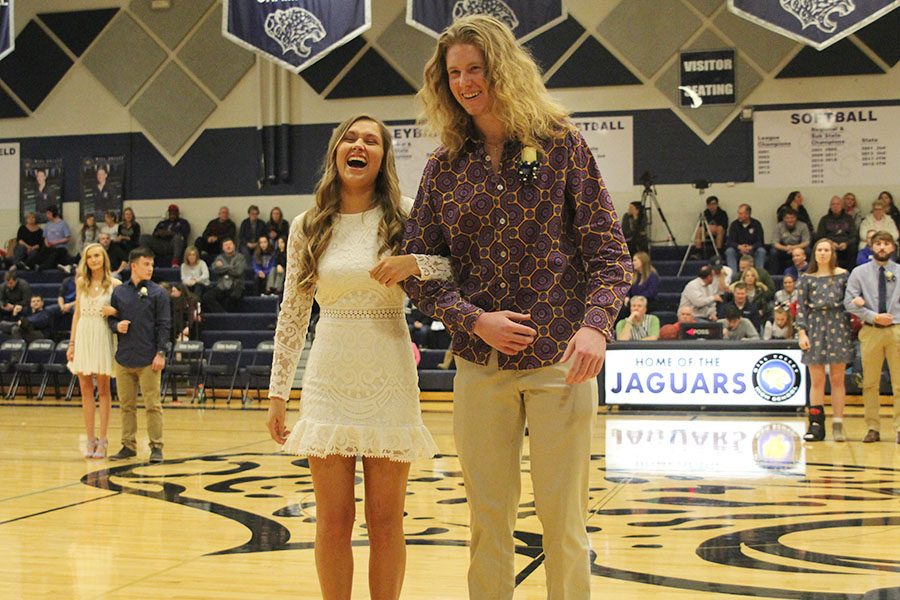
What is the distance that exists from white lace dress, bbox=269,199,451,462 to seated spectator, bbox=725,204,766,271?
13.3 metres

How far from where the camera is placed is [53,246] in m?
19.1

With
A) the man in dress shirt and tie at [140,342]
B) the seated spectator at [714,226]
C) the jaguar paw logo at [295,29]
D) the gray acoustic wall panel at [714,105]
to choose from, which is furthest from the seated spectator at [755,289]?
the man in dress shirt and tie at [140,342]

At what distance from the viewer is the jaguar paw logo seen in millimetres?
12867

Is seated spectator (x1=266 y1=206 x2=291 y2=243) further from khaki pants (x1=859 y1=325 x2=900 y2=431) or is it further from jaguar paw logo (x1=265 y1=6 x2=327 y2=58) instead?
khaki pants (x1=859 y1=325 x2=900 y2=431)

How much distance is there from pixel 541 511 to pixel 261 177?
16938mm

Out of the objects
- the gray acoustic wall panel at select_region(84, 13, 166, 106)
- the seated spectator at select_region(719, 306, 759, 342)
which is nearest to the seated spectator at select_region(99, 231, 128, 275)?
the gray acoustic wall panel at select_region(84, 13, 166, 106)

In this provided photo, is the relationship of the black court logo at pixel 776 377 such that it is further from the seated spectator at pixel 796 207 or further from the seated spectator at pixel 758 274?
the seated spectator at pixel 796 207

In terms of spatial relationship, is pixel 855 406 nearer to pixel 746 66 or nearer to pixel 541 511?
pixel 746 66

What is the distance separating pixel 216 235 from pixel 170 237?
0.84 meters

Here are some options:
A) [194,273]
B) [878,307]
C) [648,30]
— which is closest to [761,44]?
[648,30]

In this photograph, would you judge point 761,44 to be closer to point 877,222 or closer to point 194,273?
point 877,222

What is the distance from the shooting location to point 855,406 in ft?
40.3

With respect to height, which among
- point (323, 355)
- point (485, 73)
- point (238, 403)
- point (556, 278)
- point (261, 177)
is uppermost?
point (261, 177)

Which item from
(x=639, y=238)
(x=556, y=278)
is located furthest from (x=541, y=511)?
(x=639, y=238)
